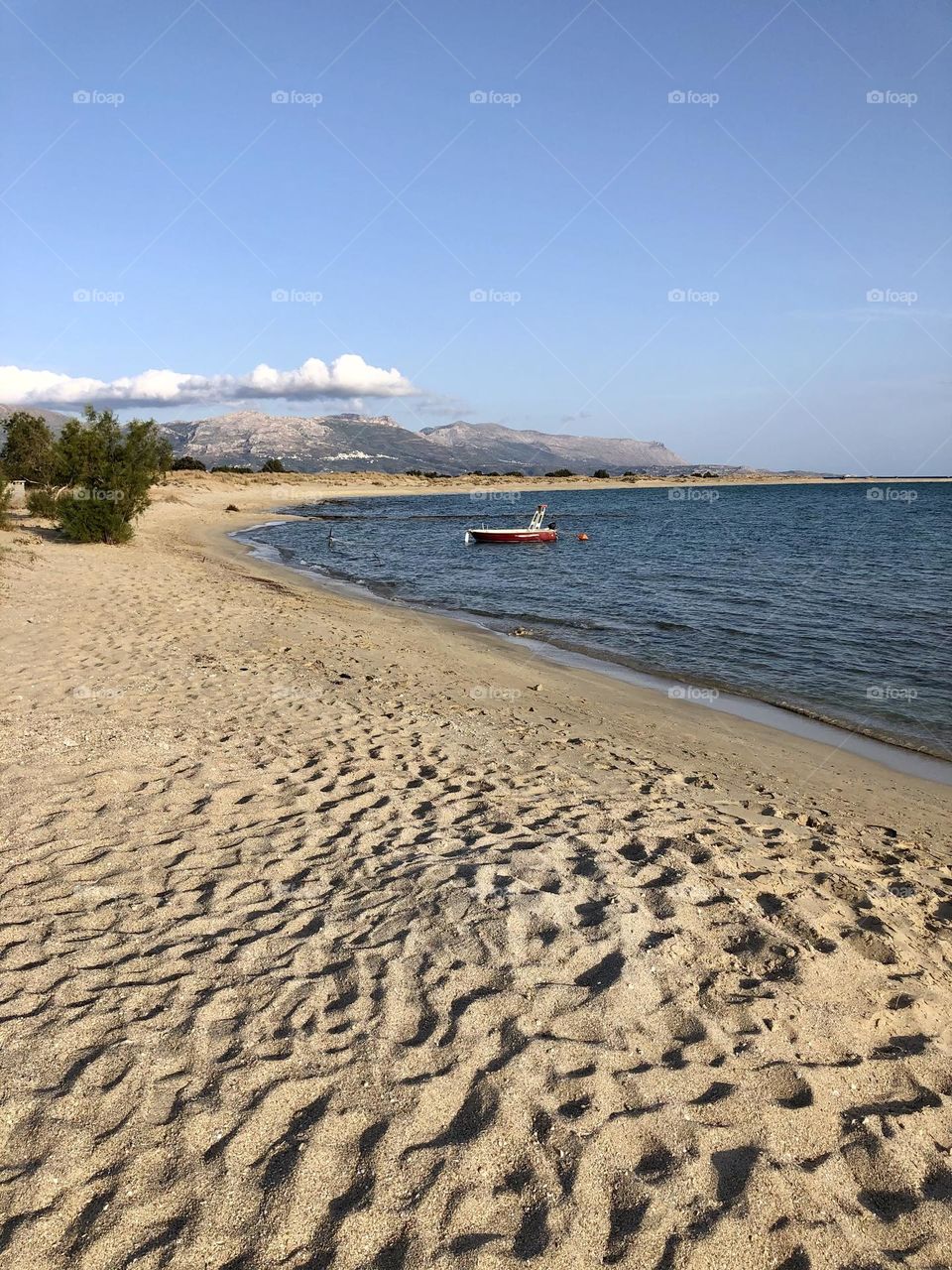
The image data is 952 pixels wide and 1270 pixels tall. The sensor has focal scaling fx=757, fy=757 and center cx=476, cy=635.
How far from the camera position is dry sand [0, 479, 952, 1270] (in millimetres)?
2859

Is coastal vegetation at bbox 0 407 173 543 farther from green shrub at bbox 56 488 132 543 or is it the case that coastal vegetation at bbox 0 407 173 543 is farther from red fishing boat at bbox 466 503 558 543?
red fishing boat at bbox 466 503 558 543

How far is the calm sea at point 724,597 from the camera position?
41.5ft

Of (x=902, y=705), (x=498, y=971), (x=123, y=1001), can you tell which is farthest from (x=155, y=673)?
(x=902, y=705)

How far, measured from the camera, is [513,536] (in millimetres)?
34812

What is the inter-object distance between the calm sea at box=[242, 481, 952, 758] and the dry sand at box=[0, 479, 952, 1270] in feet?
15.4

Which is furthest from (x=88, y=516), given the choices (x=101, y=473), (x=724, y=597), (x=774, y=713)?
(x=774, y=713)

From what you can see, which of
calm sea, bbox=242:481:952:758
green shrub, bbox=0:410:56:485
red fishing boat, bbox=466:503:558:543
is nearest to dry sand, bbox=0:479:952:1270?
calm sea, bbox=242:481:952:758

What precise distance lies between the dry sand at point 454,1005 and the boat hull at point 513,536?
88.1 ft

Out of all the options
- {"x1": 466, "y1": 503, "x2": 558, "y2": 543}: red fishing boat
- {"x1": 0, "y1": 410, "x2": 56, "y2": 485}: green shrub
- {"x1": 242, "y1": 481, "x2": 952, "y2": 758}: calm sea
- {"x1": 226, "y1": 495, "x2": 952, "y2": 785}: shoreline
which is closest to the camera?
{"x1": 226, "y1": 495, "x2": 952, "y2": 785}: shoreline

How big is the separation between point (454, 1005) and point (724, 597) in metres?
19.3

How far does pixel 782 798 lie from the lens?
7.57 meters

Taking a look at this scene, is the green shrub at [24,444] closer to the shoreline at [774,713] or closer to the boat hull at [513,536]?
the boat hull at [513,536]

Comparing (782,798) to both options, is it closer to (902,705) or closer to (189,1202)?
(902,705)

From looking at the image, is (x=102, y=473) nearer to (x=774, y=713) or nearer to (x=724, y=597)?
(x=724, y=597)
